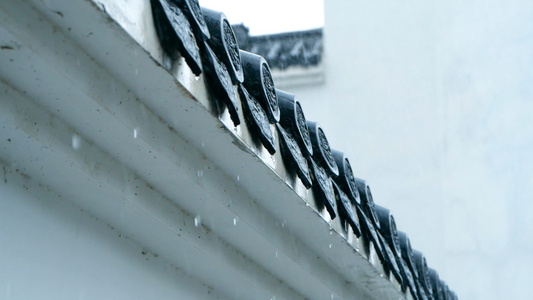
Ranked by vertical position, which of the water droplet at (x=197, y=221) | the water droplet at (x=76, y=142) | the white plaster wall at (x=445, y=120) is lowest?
the water droplet at (x=197, y=221)

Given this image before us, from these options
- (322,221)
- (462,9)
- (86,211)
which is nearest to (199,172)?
(86,211)

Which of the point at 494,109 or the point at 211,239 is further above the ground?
the point at 494,109

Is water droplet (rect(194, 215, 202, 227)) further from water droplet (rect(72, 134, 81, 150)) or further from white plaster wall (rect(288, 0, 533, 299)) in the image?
white plaster wall (rect(288, 0, 533, 299))

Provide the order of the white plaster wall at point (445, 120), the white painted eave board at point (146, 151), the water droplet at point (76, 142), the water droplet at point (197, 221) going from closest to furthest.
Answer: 1. the white painted eave board at point (146, 151)
2. the water droplet at point (76, 142)
3. the water droplet at point (197, 221)
4. the white plaster wall at point (445, 120)

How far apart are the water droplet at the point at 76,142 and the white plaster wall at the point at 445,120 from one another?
5.87 meters

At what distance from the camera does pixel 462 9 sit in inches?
303

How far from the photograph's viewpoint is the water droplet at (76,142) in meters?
1.75

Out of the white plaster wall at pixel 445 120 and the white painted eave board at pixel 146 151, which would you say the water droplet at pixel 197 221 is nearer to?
the white painted eave board at pixel 146 151

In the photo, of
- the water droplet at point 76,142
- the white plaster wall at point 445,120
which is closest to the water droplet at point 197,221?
the water droplet at point 76,142

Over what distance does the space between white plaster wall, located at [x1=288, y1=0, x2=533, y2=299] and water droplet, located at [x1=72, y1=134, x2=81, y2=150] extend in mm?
5868

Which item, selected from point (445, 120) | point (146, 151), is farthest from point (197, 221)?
point (445, 120)

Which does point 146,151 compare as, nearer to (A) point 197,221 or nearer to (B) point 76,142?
(B) point 76,142

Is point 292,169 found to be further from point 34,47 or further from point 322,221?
point 34,47

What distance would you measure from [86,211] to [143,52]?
0.62 m
